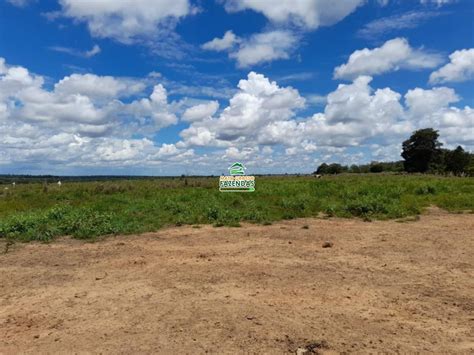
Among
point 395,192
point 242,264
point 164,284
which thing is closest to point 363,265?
point 242,264

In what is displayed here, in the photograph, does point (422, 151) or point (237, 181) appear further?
point (422, 151)

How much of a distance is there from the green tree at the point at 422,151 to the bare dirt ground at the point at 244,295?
144ft

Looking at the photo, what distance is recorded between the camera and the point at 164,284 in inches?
241

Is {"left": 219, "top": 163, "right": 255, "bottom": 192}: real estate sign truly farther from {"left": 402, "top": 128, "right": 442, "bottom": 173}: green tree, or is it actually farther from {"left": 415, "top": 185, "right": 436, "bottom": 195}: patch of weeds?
{"left": 402, "top": 128, "right": 442, "bottom": 173}: green tree

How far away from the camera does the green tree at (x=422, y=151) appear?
161 ft

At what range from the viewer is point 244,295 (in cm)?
553

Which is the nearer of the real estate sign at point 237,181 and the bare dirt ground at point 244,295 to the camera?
the bare dirt ground at point 244,295

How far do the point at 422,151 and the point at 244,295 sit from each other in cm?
4922

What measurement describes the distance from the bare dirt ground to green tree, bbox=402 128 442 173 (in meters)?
43.8

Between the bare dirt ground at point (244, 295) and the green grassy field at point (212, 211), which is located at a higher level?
the green grassy field at point (212, 211)

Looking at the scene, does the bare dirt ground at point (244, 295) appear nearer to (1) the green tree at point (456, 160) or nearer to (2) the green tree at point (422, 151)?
(2) the green tree at point (422, 151)

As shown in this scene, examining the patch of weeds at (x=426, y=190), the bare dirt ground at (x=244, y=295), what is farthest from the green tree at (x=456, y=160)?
the bare dirt ground at (x=244, y=295)

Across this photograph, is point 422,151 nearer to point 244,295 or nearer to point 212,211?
point 212,211

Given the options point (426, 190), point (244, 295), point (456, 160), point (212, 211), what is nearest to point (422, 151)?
point (456, 160)
